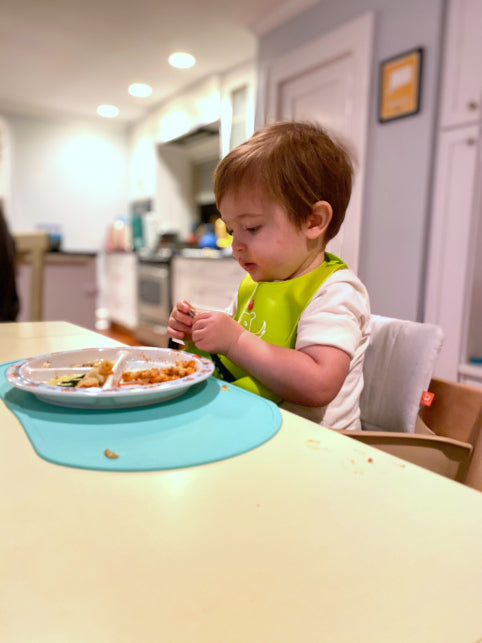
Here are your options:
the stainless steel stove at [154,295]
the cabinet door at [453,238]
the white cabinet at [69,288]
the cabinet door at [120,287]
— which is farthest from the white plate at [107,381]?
the cabinet door at [120,287]

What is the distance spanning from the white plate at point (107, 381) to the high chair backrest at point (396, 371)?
34 centimetres

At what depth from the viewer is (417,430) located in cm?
81

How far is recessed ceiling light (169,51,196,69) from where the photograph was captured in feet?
11.7

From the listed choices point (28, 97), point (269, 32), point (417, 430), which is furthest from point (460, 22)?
point (28, 97)

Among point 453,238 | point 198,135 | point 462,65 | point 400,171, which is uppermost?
point 198,135

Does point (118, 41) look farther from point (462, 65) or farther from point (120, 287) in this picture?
point (120, 287)

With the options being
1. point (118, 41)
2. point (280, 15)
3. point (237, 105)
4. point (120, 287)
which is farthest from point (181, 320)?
point (120, 287)

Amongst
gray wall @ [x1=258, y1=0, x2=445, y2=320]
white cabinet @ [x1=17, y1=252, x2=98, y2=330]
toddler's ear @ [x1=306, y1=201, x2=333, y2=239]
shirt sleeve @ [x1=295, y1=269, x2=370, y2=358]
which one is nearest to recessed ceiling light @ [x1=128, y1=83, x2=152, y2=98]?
white cabinet @ [x1=17, y1=252, x2=98, y2=330]

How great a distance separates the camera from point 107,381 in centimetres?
56

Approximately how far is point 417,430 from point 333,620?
632 mm

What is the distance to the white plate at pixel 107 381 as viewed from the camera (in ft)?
1.64

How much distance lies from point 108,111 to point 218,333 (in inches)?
201

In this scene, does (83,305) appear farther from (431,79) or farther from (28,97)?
(28,97)

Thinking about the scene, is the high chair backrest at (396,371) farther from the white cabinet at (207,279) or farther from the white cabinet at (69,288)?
the white cabinet at (69,288)
